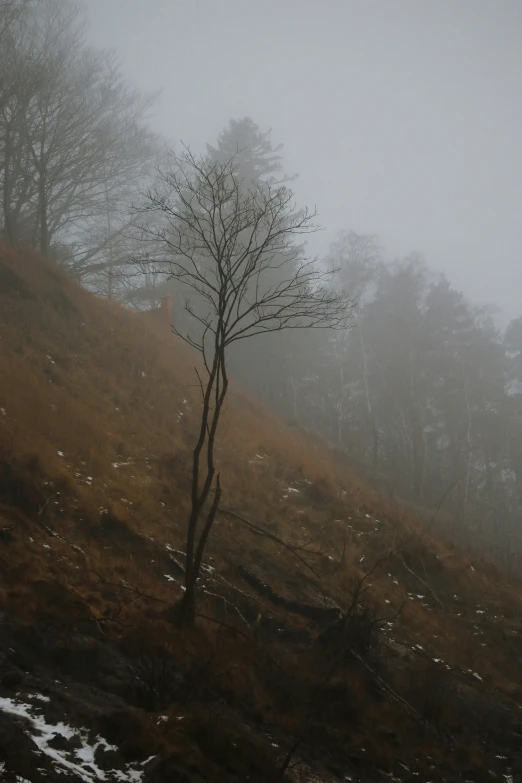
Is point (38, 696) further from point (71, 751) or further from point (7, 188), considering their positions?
point (7, 188)

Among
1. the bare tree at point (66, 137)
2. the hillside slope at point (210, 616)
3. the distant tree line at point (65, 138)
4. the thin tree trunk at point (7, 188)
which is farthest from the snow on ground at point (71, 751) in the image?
the thin tree trunk at point (7, 188)

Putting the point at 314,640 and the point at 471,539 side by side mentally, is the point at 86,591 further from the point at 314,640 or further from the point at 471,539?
the point at 471,539

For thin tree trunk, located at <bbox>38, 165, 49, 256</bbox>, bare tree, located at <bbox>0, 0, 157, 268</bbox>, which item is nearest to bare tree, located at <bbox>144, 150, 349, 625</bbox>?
bare tree, located at <bbox>0, 0, 157, 268</bbox>

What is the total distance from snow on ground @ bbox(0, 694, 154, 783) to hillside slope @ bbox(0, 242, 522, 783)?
14 millimetres

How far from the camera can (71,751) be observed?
3.57m

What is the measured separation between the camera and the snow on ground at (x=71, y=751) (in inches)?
135

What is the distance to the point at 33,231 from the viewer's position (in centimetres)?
1994

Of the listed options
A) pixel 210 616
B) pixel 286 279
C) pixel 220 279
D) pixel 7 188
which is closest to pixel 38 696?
pixel 210 616

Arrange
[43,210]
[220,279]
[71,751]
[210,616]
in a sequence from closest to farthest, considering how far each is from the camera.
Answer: [71,751]
[210,616]
[220,279]
[43,210]

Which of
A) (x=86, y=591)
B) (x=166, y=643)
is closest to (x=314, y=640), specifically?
(x=166, y=643)

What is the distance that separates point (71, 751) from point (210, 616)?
2.81 m

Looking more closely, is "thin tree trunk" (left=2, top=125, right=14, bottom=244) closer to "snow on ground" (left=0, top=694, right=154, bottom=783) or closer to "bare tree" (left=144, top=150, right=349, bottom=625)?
"bare tree" (left=144, top=150, right=349, bottom=625)

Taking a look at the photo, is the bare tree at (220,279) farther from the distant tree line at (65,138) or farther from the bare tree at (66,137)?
the distant tree line at (65,138)

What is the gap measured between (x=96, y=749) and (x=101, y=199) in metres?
20.9
